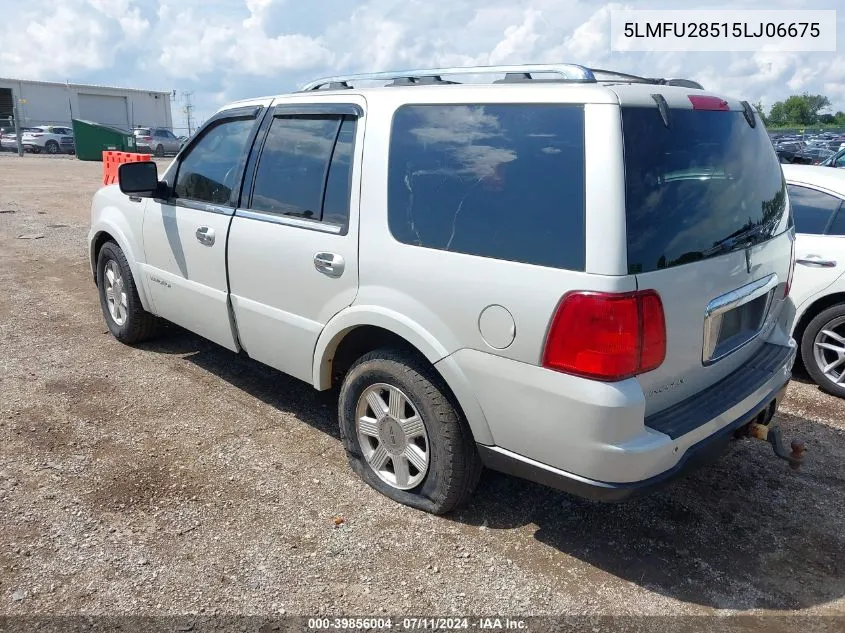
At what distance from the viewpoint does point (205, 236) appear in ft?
13.8

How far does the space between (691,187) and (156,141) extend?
122 feet

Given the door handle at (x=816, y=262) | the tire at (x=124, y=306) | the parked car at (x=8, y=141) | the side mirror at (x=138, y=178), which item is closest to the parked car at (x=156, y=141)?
the parked car at (x=8, y=141)

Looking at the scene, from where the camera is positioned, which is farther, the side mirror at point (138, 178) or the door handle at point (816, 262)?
the door handle at point (816, 262)

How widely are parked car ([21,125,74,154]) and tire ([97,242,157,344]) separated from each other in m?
33.9

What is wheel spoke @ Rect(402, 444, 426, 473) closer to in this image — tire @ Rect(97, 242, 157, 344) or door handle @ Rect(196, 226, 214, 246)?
door handle @ Rect(196, 226, 214, 246)

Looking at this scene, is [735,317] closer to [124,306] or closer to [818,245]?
[818,245]

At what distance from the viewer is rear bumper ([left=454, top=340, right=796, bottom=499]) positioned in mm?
2525

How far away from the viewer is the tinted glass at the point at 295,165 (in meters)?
3.58

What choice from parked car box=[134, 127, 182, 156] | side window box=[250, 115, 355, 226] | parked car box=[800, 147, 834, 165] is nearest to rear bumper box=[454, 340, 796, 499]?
side window box=[250, 115, 355, 226]

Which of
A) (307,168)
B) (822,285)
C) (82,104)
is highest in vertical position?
(82,104)

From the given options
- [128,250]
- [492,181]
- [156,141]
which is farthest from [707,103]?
[156,141]

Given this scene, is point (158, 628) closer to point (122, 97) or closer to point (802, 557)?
point (802, 557)

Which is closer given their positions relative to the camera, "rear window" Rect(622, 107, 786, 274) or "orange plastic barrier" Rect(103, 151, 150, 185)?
"rear window" Rect(622, 107, 786, 274)

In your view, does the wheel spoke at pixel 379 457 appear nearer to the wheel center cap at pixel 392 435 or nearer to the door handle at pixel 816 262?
the wheel center cap at pixel 392 435
